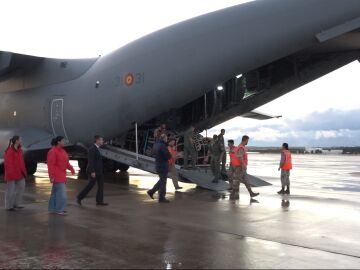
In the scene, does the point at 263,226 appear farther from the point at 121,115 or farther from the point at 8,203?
the point at 121,115

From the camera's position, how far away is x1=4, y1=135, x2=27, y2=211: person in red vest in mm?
8969

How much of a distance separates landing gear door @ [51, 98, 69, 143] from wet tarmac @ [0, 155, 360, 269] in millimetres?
5054

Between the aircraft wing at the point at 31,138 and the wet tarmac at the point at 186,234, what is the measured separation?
5059mm

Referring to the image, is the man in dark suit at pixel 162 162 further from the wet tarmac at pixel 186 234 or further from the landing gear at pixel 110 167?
the landing gear at pixel 110 167

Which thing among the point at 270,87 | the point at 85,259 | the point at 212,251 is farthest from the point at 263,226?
the point at 270,87

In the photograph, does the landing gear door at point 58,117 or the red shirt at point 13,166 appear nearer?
the red shirt at point 13,166

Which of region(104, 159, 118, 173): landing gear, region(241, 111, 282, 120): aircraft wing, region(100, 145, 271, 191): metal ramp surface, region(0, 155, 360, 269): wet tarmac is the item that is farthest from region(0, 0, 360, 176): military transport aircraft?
region(241, 111, 282, 120): aircraft wing

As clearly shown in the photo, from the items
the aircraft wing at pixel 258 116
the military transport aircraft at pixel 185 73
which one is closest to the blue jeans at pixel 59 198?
the military transport aircraft at pixel 185 73

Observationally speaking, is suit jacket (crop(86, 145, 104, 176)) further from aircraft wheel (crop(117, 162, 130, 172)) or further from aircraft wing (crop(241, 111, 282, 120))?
aircraft wing (crop(241, 111, 282, 120))

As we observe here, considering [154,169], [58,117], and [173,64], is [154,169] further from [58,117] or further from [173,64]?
[58,117]

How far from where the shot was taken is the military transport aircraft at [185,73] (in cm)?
1140

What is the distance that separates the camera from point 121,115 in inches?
552

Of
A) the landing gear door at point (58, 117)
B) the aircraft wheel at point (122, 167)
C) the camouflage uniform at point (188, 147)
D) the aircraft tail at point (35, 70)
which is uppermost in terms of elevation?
the aircraft tail at point (35, 70)

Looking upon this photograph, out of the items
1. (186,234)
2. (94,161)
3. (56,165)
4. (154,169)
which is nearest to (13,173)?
(56,165)
